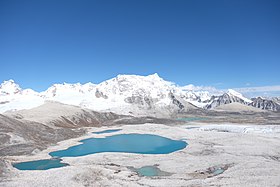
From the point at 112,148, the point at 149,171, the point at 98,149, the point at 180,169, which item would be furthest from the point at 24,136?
the point at 180,169

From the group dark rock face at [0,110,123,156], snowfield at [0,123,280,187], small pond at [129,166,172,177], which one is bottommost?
small pond at [129,166,172,177]

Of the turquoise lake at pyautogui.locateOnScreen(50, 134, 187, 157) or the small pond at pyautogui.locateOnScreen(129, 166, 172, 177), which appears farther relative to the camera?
A: the turquoise lake at pyautogui.locateOnScreen(50, 134, 187, 157)

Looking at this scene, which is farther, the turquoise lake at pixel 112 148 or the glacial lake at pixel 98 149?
the turquoise lake at pixel 112 148

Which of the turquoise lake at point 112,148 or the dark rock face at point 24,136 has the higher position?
the dark rock face at point 24,136

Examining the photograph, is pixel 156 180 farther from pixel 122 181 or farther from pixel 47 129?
pixel 47 129

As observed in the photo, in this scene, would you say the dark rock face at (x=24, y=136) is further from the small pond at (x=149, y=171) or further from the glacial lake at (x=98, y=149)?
the small pond at (x=149, y=171)

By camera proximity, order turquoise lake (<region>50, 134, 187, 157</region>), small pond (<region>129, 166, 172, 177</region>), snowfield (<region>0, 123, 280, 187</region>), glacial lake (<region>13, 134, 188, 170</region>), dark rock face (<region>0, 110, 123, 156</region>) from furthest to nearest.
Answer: turquoise lake (<region>50, 134, 187, 157</region>), dark rock face (<region>0, 110, 123, 156</region>), glacial lake (<region>13, 134, 188, 170</region>), small pond (<region>129, 166, 172, 177</region>), snowfield (<region>0, 123, 280, 187</region>)

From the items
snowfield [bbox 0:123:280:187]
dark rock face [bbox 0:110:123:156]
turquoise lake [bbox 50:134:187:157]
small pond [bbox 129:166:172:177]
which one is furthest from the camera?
turquoise lake [bbox 50:134:187:157]

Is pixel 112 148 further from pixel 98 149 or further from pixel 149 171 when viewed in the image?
pixel 149 171

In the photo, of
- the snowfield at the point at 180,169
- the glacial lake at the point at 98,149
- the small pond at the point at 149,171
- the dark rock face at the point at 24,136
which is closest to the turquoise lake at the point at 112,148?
the glacial lake at the point at 98,149

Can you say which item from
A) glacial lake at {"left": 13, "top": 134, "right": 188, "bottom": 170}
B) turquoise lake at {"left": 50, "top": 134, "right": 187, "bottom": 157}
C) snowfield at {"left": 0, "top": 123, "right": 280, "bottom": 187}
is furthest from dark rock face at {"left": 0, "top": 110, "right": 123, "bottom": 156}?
turquoise lake at {"left": 50, "top": 134, "right": 187, "bottom": 157}

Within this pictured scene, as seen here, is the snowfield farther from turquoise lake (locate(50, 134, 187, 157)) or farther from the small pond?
turquoise lake (locate(50, 134, 187, 157))
